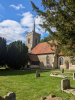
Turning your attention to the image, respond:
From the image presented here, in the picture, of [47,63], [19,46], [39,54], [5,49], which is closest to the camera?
[5,49]

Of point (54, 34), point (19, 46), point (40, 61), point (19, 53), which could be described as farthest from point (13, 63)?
point (54, 34)

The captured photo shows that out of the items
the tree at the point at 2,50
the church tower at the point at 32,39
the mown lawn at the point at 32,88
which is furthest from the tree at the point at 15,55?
the mown lawn at the point at 32,88

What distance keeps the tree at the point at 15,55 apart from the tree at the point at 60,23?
16.5 meters

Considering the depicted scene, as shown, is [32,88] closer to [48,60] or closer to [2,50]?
[2,50]

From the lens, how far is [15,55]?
2255 centimetres

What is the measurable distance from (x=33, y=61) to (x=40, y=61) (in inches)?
88.0

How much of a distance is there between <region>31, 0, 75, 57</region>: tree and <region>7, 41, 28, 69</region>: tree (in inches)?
651

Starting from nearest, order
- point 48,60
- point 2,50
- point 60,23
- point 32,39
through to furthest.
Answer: point 60,23 → point 2,50 → point 48,60 → point 32,39

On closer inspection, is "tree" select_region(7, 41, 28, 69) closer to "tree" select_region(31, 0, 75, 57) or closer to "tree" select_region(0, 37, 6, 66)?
"tree" select_region(0, 37, 6, 66)

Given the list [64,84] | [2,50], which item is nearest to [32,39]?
[2,50]

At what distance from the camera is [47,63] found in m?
27.2

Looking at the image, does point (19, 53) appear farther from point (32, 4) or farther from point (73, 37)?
point (73, 37)

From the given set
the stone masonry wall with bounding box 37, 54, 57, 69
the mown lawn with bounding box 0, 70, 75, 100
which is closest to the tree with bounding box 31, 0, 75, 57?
the mown lawn with bounding box 0, 70, 75, 100

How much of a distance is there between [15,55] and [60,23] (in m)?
18.3
